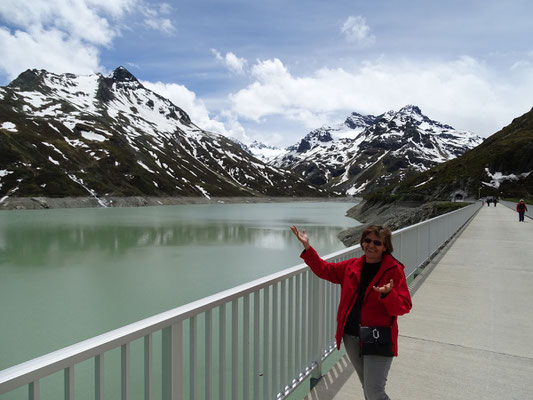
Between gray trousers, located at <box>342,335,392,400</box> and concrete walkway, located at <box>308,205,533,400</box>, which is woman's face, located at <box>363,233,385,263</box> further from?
concrete walkway, located at <box>308,205,533,400</box>

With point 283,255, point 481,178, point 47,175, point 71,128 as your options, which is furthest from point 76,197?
point 481,178

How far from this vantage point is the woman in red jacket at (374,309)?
3242 millimetres

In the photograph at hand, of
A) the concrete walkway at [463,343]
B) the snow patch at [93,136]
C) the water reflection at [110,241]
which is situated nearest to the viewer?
the concrete walkway at [463,343]

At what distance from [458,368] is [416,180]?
451 feet

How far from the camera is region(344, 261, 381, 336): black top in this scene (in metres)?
3.41

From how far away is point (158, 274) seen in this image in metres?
21.9

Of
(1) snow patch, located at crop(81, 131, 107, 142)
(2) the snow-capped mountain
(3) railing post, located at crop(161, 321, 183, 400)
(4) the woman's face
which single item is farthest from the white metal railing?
(1) snow patch, located at crop(81, 131, 107, 142)

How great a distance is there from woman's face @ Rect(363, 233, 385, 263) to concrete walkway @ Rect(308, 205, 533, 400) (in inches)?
73.1

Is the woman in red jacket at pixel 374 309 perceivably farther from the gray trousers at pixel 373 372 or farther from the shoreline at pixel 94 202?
the shoreline at pixel 94 202

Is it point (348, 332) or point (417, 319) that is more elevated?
point (348, 332)

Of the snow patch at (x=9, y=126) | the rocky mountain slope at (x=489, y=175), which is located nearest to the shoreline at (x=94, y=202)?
the snow patch at (x=9, y=126)

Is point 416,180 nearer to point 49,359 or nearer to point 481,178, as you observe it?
point 481,178

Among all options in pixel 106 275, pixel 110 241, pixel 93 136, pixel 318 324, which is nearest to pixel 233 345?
pixel 318 324

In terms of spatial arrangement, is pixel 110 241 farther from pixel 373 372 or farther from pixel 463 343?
pixel 373 372
